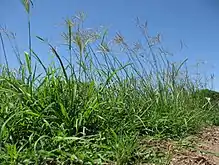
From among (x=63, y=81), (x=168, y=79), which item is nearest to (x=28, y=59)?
(x=63, y=81)

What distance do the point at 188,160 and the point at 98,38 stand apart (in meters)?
1.68

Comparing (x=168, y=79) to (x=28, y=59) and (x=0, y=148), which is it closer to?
(x=28, y=59)

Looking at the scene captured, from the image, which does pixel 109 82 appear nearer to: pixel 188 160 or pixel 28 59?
pixel 28 59

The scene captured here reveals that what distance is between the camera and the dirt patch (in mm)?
2637

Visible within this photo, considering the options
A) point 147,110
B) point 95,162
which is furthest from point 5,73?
point 95,162

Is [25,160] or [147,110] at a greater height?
[147,110]

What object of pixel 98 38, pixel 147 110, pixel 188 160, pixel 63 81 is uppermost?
pixel 98 38

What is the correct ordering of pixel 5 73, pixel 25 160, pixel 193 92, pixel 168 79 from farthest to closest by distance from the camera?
pixel 193 92
pixel 168 79
pixel 5 73
pixel 25 160

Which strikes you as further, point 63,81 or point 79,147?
point 63,81

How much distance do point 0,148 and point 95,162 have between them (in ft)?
2.05

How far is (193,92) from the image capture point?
4.93 metres

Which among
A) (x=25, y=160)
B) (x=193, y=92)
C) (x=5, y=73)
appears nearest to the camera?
(x=25, y=160)

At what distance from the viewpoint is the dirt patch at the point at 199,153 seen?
104 inches

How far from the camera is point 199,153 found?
113 inches
